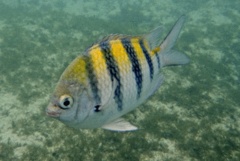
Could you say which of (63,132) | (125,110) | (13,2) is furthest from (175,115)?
(13,2)

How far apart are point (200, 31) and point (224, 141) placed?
23.0ft

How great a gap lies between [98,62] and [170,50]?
0.82 metres

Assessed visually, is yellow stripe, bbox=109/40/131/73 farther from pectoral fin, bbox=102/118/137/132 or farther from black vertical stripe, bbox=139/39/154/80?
pectoral fin, bbox=102/118/137/132

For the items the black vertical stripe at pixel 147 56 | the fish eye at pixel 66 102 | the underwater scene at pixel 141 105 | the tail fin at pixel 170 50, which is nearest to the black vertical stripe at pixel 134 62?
the black vertical stripe at pixel 147 56

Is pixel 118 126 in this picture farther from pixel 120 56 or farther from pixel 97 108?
pixel 120 56

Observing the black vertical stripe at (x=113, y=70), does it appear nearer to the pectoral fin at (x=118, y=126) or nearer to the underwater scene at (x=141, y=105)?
the pectoral fin at (x=118, y=126)

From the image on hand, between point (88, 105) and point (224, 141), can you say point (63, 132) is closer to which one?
point (224, 141)

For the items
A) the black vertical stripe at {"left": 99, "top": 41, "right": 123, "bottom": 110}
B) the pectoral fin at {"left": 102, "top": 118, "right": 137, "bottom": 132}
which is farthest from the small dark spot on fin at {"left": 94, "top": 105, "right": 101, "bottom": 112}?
the pectoral fin at {"left": 102, "top": 118, "right": 137, "bottom": 132}

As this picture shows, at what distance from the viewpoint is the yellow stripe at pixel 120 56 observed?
233 centimetres

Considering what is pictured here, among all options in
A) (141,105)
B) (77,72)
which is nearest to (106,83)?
(77,72)

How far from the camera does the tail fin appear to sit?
104 inches

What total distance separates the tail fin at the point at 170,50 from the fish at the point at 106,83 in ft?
0.25

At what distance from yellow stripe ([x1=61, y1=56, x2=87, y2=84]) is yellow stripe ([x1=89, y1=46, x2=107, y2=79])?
3.5 inches

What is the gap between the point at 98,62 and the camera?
2.29 meters
